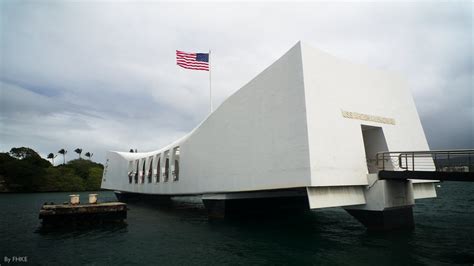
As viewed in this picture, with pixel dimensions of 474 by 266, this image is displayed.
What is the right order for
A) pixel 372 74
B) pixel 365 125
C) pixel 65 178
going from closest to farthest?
pixel 365 125 < pixel 372 74 < pixel 65 178

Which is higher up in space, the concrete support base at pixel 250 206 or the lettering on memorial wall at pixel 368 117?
the lettering on memorial wall at pixel 368 117

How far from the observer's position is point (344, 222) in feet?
67.5

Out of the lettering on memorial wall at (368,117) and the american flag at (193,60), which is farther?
the american flag at (193,60)

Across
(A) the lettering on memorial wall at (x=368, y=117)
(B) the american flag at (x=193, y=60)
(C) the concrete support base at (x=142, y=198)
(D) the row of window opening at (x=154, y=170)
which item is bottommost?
(C) the concrete support base at (x=142, y=198)

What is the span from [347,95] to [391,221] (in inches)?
257

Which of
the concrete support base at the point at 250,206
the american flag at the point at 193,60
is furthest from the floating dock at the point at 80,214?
the american flag at the point at 193,60

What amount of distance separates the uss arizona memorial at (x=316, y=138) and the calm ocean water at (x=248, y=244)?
174 cm

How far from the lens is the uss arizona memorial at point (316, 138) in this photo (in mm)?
14664

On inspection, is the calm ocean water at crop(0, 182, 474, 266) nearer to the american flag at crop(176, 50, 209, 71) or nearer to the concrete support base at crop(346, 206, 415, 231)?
the concrete support base at crop(346, 206, 415, 231)

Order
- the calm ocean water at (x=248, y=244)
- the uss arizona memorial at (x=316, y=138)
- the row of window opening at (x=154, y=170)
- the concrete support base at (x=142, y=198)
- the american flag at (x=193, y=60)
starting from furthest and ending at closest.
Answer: the concrete support base at (x=142, y=198) → the row of window opening at (x=154, y=170) → the american flag at (x=193, y=60) → the uss arizona memorial at (x=316, y=138) → the calm ocean water at (x=248, y=244)

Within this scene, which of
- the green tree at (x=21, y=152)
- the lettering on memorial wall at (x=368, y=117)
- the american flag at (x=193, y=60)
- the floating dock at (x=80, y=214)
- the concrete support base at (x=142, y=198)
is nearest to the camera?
the lettering on memorial wall at (x=368, y=117)

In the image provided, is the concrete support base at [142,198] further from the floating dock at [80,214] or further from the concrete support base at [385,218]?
the concrete support base at [385,218]

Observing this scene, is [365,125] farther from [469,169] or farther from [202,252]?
[202,252]

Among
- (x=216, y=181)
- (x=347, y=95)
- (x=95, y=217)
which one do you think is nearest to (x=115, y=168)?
(x=95, y=217)
